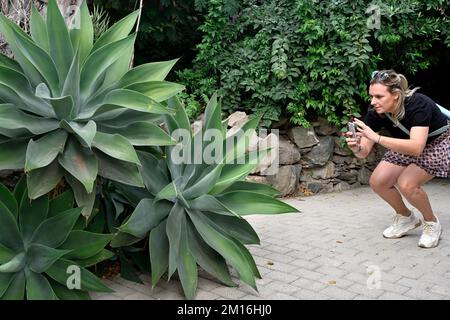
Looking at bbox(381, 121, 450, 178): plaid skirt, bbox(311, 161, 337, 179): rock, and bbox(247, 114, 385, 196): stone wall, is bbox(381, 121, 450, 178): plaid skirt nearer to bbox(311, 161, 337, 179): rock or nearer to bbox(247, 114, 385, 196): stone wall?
bbox(247, 114, 385, 196): stone wall

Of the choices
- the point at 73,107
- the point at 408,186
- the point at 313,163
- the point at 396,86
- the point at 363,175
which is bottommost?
the point at 363,175

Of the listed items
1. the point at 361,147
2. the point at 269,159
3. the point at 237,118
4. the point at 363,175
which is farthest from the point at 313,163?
the point at 361,147

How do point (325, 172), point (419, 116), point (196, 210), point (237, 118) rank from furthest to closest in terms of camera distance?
point (325, 172)
point (237, 118)
point (419, 116)
point (196, 210)

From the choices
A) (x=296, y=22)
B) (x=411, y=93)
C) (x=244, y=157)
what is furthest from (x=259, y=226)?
(x=296, y=22)

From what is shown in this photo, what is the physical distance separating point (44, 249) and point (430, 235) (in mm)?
3016

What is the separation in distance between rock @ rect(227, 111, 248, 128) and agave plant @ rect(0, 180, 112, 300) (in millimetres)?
3439

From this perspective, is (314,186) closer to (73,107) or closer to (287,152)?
(287,152)

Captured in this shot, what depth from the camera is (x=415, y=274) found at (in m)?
3.29

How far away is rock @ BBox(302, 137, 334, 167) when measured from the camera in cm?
637

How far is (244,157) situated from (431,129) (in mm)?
1622

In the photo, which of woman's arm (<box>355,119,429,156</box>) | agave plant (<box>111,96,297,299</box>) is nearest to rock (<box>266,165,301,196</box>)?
woman's arm (<box>355,119,429,156</box>)

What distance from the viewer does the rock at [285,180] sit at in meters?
6.00

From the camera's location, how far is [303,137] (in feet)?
20.6
